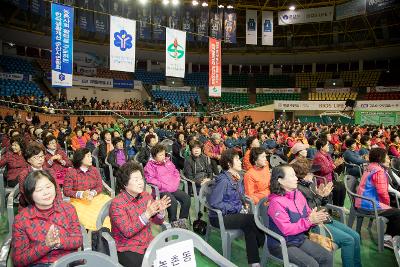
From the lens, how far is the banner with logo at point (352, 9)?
59.1 ft

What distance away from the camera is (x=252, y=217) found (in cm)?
351

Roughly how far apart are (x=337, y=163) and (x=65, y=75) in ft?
25.3

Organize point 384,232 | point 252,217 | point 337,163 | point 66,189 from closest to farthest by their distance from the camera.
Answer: point 252,217
point 66,189
point 384,232
point 337,163

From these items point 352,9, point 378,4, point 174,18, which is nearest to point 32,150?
point 174,18

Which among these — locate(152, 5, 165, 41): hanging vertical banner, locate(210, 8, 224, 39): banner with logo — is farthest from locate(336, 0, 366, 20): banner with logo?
locate(152, 5, 165, 41): hanging vertical banner

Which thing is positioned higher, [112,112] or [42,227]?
[112,112]

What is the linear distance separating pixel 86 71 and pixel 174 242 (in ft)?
78.8

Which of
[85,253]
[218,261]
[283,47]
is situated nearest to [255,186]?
[218,261]

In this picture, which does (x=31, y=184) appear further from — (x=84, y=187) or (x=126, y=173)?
(x=84, y=187)

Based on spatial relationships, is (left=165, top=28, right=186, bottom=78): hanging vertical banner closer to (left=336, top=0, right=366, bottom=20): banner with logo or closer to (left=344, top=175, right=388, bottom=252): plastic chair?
(left=344, top=175, right=388, bottom=252): plastic chair

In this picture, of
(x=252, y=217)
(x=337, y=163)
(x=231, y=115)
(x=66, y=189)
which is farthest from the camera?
(x=231, y=115)

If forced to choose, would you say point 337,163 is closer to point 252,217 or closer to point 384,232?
point 384,232

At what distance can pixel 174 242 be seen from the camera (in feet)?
6.86

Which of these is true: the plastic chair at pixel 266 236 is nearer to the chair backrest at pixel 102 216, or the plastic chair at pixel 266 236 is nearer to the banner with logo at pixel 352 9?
the chair backrest at pixel 102 216
